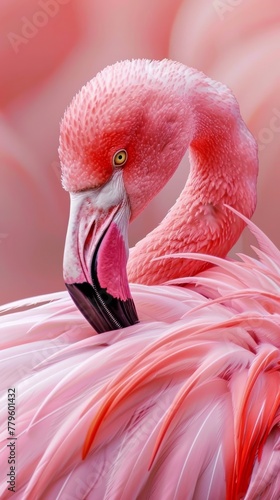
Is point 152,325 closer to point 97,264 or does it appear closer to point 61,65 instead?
point 97,264

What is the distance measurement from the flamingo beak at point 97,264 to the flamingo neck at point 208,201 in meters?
0.16

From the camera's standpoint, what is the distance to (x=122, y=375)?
0.77 meters

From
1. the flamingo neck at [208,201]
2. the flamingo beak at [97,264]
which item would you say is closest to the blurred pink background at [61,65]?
the flamingo neck at [208,201]

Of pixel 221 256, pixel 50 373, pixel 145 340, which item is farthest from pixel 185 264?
pixel 50 373

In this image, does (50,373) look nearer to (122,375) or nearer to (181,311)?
(122,375)

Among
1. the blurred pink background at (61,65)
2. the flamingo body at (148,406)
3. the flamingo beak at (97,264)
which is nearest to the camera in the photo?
the flamingo body at (148,406)

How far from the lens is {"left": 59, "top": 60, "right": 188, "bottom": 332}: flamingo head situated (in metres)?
0.85

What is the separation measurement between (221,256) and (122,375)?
0.37m

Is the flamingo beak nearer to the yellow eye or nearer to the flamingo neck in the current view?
the yellow eye

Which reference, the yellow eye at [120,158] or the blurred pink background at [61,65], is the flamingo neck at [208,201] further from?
the yellow eye at [120,158]

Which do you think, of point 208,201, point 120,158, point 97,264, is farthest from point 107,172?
point 208,201

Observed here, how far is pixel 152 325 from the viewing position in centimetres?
87

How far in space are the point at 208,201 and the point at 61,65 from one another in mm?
347

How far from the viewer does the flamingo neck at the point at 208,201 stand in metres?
1.02
